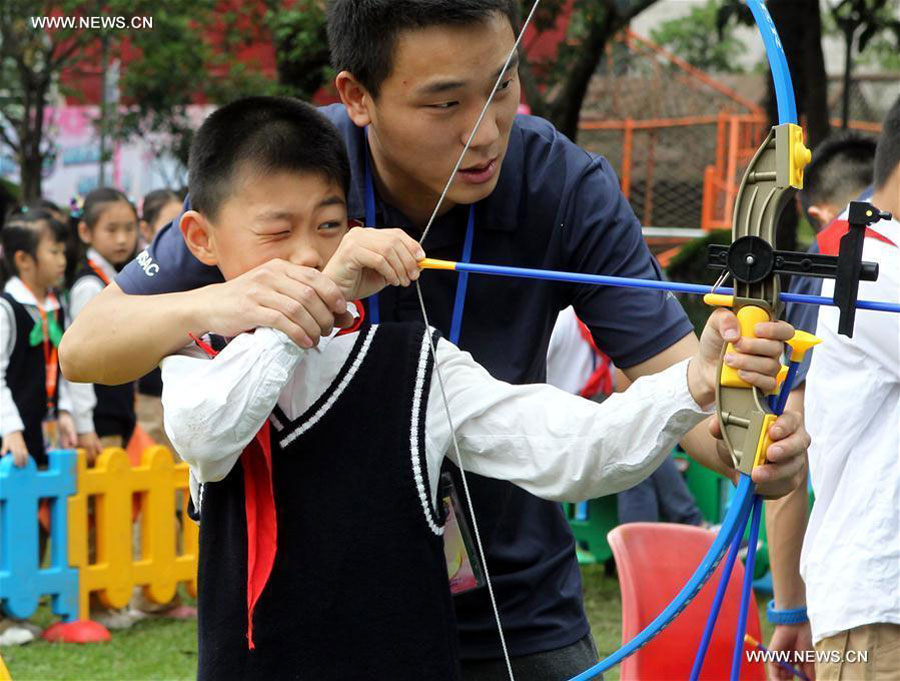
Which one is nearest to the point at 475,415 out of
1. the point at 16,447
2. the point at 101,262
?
the point at 16,447

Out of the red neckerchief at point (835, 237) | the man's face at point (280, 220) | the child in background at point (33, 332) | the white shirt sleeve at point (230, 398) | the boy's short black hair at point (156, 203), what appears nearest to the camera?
the white shirt sleeve at point (230, 398)

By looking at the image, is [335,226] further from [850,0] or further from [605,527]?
[850,0]

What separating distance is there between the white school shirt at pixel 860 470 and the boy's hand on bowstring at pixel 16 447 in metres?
3.23

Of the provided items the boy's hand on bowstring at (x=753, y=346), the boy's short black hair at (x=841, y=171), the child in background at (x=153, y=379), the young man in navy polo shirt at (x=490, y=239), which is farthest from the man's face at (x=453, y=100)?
the child in background at (x=153, y=379)

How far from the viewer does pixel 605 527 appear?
19.4 feet

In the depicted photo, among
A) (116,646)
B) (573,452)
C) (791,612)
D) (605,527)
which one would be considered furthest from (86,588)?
(573,452)

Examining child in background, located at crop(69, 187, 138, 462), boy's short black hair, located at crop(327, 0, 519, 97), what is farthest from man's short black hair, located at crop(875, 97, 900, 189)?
child in background, located at crop(69, 187, 138, 462)

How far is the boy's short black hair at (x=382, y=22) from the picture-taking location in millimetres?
1903

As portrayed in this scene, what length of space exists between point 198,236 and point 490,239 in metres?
0.46

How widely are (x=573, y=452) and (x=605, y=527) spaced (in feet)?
14.4

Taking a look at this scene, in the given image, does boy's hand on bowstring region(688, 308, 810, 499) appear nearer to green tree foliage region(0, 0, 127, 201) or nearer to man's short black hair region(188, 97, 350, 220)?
man's short black hair region(188, 97, 350, 220)

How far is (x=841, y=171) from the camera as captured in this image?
4.29 m

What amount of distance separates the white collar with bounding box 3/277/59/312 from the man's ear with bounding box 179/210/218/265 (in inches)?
140

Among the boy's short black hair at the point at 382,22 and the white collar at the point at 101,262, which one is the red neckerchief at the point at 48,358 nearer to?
the white collar at the point at 101,262
